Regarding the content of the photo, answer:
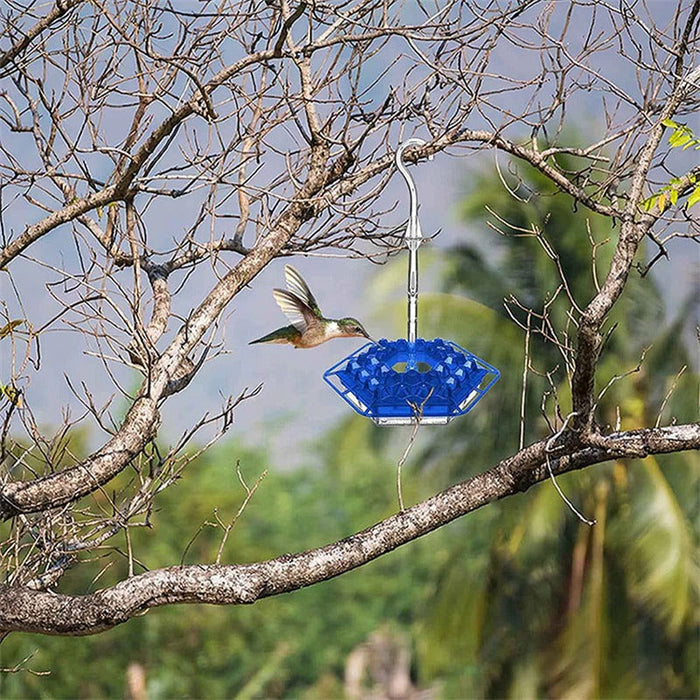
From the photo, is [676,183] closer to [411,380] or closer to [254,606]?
[411,380]

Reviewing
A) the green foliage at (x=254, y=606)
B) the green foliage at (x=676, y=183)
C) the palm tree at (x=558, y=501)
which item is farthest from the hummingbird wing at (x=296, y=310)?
the green foliage at (x=254, y=606)

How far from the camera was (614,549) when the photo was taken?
7.48 meters

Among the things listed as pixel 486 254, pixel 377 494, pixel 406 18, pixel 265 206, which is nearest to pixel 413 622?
pixel 377 494

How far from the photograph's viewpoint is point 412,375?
2.12 meters

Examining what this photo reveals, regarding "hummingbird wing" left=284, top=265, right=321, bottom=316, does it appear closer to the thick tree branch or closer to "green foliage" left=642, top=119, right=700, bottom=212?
the thick tree branch

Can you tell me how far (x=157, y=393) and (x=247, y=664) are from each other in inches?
313

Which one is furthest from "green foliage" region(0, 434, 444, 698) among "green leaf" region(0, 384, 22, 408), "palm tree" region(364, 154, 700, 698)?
"green leaf" region(0, 384, 22, 408)

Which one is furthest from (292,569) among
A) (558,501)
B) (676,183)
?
(558,501)

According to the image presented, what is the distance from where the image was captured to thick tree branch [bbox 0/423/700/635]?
7.18ft

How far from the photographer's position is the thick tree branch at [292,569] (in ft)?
7.18

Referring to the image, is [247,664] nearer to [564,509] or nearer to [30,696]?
[30,696]

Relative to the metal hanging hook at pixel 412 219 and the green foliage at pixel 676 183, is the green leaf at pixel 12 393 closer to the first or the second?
the metal hanging hook at pixel 412 219

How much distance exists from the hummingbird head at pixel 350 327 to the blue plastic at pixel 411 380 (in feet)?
0.52

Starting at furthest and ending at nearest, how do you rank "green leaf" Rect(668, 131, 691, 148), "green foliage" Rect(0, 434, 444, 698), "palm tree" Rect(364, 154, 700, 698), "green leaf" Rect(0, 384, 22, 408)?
1. "green foliage" Rect(0, 434, 444, 698)
2. "palm tree" Rect(364, 154, 700, 698)
3. "green leaf" Rect(0, 384, 22, 408)
4. "green leaf" Rect(668, 131, 691, 148)
